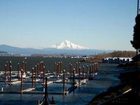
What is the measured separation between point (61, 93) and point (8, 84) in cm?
2331

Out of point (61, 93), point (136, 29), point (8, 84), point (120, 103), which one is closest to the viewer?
point (120, 103)

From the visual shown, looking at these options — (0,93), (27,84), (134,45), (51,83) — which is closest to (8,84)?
(27,84)

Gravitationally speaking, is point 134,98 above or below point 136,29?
below

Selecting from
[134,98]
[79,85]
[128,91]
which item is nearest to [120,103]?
[134,98]

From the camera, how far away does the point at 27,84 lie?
105m

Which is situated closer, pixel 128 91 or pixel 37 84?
pixel 128 91

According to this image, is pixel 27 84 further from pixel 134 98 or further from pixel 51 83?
pixel 134 98

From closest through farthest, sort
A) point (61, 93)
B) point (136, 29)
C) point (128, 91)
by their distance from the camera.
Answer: point (128, 91)
point (136, 29)
point (61, 93)

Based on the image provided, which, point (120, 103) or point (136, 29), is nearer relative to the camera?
point (120, 103)

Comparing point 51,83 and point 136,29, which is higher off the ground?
point 136,29

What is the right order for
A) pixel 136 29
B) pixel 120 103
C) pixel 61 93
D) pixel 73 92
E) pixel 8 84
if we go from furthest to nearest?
pixel 8 84
pixel 73 92
pixel 61 93
pixel 136 29
pixel 120 103

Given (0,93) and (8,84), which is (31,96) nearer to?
(0,93)

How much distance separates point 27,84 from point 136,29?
124 feet

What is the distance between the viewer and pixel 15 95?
3191 inches
